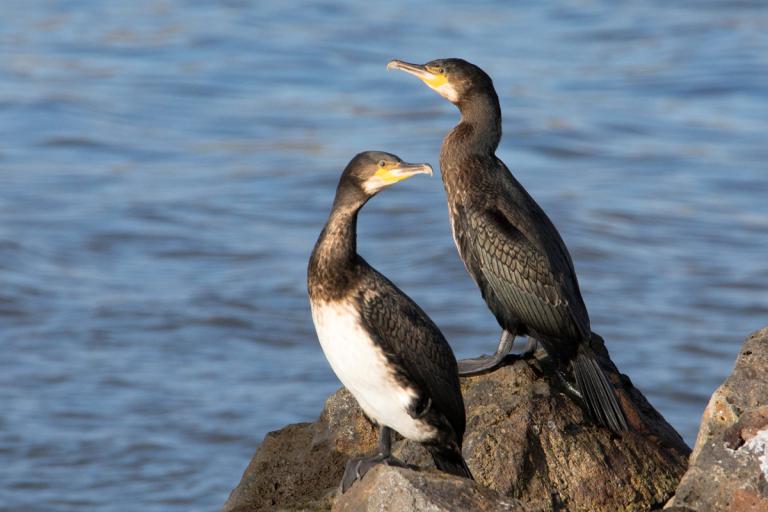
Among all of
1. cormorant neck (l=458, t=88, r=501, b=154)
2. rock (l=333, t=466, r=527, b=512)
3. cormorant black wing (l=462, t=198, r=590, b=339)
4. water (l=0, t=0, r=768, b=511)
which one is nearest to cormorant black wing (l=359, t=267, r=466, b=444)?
rock (l=333, t=466, r=527, b=512)

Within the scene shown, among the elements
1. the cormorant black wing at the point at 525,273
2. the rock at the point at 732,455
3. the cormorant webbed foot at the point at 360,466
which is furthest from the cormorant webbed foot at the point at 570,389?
the cormorant webbed foot at the point at 360,466

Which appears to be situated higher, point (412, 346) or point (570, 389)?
point (412, 346)

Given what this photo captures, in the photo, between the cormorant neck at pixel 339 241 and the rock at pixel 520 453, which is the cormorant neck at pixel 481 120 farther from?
the cormorant neck at pixel 339 241

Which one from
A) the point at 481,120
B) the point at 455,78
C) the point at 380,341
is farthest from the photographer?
the point at 455,78

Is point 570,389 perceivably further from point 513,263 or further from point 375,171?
point 375,171

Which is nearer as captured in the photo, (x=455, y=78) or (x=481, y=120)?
(x=481, y=120)

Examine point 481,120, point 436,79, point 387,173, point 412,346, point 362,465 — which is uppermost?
point 436,79

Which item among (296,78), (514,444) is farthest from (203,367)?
(296,78)

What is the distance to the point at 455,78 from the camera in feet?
22.2

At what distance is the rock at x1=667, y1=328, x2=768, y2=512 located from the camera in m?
4.69

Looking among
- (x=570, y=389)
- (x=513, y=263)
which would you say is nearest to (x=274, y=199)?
(x=513, y=263)

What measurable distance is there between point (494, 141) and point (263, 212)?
22.5 ft

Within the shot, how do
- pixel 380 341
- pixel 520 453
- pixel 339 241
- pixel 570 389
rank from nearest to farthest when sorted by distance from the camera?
pixel 380 341, pixel 339 241, pixel 520 453, pixel 570 389

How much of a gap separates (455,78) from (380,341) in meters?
2.01
